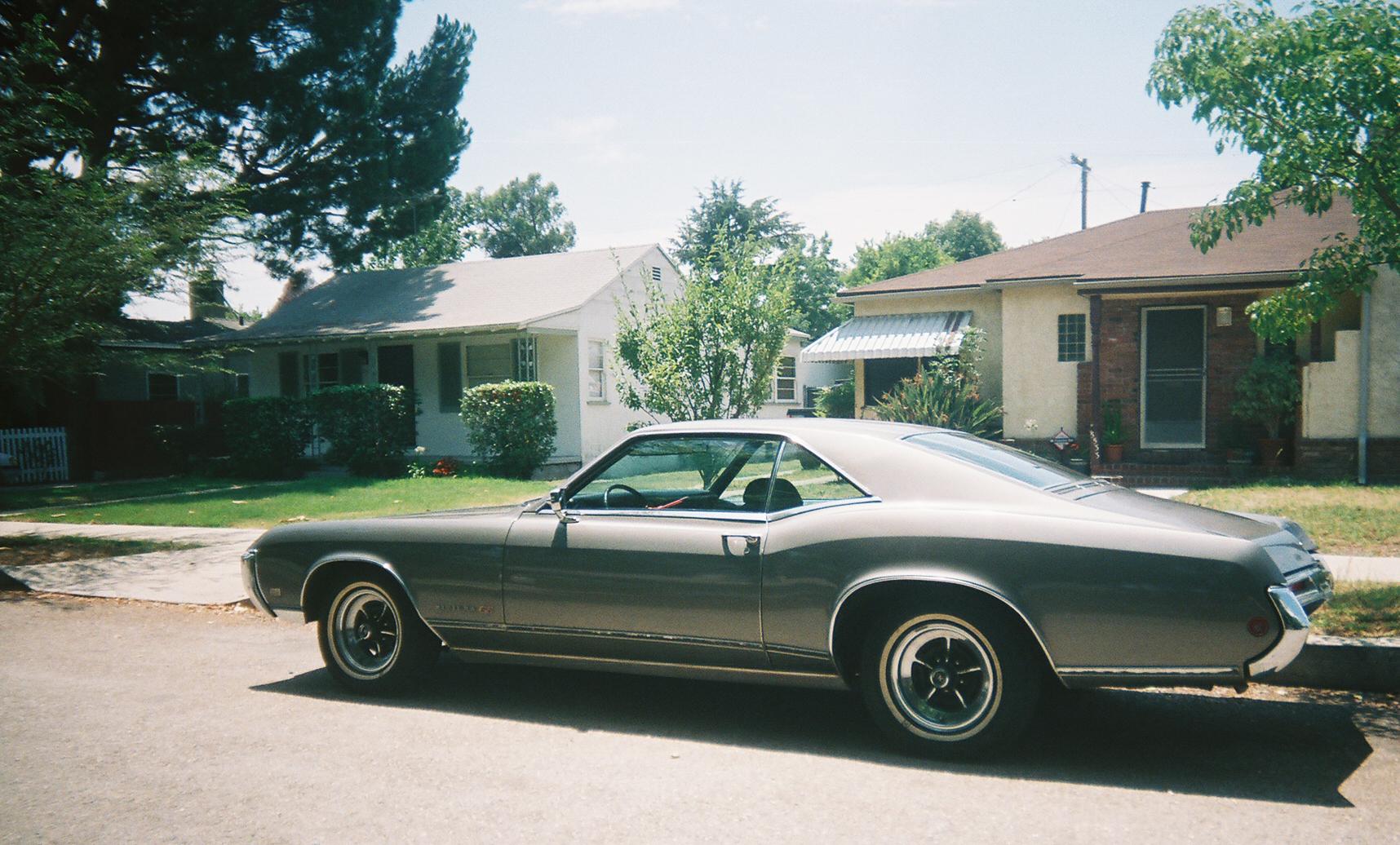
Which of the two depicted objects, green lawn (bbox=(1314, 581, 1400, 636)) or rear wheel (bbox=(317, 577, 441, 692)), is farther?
green lawn (bbox=(1314, 581, 1400, 636))

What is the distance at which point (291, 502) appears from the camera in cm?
1507

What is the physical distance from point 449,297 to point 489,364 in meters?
2.83

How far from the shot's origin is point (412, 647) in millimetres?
5188

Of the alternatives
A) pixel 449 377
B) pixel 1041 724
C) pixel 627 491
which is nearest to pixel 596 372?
pixel 449 377

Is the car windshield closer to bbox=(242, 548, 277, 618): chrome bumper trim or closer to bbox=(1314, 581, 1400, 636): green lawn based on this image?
bbox=(1314, 581, 1400, 636): green lawn

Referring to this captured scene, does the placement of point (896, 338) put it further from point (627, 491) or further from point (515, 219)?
point (515, 219)

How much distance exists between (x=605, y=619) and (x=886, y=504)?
1435 mm

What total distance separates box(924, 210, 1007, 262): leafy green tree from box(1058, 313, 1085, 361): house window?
4547 centimetres

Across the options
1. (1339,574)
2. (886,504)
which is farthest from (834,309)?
(886,504)

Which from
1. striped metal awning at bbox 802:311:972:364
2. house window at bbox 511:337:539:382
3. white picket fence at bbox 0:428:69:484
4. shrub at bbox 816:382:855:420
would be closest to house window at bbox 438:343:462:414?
house window at bbox 511:337:539:382

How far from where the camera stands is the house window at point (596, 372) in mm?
21250

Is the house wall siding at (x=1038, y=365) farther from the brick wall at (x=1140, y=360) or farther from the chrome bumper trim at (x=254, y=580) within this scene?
the chrome bumper trim at (x=254, y=580)

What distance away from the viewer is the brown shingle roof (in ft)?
48.3

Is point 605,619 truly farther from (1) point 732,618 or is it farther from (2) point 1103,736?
(2) point 1103,736
